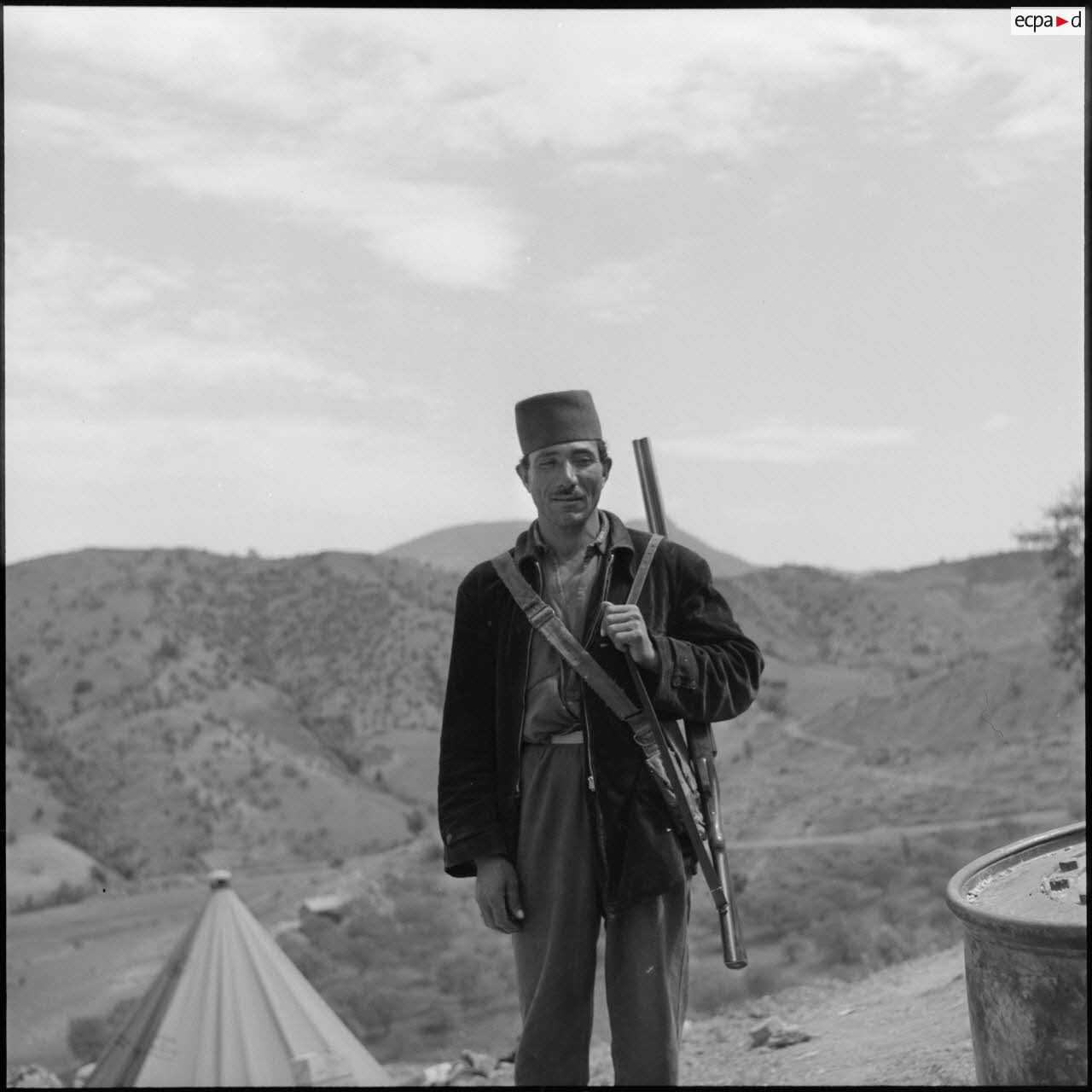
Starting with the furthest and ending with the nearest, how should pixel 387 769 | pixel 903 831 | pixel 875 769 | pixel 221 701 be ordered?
pixel 221 701
pixel 387 769
pixel 875 769
pixel 903 831

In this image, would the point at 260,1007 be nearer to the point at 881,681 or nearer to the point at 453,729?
the point at 453,729

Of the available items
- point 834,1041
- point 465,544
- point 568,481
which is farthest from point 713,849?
point 465,544

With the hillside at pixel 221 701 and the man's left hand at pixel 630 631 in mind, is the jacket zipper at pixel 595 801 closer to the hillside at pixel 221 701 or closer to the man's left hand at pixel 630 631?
the man's left hand at pixel 630 631

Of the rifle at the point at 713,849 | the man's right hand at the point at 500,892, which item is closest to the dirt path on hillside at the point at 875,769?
the rifle at the point at 713,849

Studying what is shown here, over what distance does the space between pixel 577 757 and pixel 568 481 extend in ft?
1.81

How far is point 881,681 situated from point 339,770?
14864mm

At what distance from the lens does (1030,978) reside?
3.17 meters

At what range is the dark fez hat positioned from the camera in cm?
295

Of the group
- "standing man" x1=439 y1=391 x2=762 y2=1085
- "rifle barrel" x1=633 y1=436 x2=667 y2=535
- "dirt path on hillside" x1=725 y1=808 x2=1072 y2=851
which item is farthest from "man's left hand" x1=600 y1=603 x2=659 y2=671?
"dirt path on hillside" x1=725 y1=808 x2=1072 y2=851

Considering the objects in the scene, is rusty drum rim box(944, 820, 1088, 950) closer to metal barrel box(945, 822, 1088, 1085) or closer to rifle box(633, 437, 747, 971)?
metal barrel box(945, 822, 1088, 1085)

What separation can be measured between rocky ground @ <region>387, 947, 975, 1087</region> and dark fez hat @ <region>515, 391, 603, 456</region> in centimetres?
396

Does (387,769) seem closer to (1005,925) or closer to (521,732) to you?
(1005,925)

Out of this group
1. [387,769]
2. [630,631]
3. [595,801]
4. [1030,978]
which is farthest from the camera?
[387,769]

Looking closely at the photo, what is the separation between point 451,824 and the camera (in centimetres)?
289
